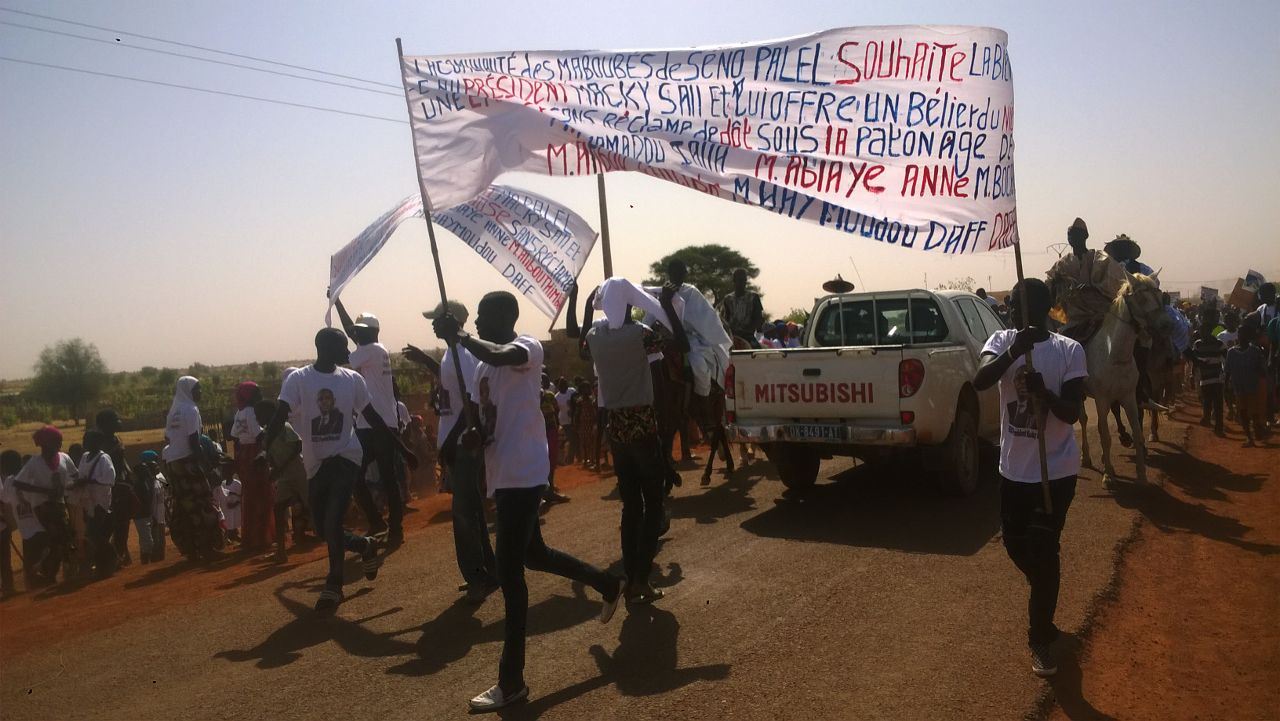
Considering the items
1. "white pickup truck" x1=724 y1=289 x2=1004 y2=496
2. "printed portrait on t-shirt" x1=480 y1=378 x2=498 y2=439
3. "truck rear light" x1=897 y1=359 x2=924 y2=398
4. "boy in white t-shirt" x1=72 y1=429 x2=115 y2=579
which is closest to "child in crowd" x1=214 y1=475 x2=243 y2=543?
"boy in white t-shirt" x1=72 y1=429 x2=115 y2=579

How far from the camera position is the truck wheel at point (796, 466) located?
922 cm

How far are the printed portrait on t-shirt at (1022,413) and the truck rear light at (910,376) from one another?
338 cm

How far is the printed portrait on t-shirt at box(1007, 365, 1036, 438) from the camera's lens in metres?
4.65

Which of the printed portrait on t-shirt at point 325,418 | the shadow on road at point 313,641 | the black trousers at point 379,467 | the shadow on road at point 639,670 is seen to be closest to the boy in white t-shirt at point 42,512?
the black trousers at point 379,467

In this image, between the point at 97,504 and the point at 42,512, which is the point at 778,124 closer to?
the point at 97,504

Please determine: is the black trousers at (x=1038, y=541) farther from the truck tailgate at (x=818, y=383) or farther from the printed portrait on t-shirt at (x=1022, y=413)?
the truck tailgate at (x=818, y=383)

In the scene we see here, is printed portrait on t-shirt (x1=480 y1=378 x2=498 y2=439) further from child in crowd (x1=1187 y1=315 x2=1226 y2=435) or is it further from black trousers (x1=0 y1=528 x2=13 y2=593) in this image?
child in crowd (x1=1187 y1=315 x2=1226 y2=435)

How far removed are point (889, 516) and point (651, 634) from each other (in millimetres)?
3480

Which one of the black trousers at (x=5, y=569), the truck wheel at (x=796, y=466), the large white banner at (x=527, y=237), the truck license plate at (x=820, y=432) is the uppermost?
the large white banner at (x=527, y=237)

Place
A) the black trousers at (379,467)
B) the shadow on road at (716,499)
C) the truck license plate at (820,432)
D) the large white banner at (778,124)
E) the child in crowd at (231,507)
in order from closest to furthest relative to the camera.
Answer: the large white banner at (778,124) → the black trousers at (379,467) → the truck license plate at (820,432) → the shadow on road at (716,499) → the child in crowd at (231,507)

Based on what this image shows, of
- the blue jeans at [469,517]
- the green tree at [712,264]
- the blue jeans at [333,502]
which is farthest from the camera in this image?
the green tree at [712,264]

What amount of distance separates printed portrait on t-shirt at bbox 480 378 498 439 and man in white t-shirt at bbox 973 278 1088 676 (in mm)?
2424

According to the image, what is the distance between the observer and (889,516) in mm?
8250

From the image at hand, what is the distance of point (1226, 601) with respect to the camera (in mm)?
5875
